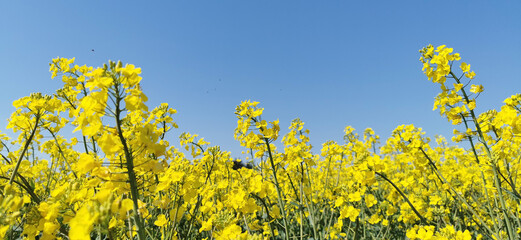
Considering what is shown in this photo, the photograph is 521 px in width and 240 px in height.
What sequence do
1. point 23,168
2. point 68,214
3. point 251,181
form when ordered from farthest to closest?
point 23,168 < point 251,181 < point 68,214

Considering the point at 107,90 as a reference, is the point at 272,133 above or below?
above

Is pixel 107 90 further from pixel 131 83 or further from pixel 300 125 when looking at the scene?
pixel 300 125

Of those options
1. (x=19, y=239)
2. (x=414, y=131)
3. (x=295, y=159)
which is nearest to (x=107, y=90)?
(x=295, y=159)

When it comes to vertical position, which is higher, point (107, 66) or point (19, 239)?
point (107, 66)

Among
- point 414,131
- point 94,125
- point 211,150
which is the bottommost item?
point 94,125

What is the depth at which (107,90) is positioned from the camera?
3.82ft

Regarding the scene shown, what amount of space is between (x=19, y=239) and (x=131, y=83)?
354 centimetres

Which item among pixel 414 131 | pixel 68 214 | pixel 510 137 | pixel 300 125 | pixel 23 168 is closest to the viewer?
pixel 68 214

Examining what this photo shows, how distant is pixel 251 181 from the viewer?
2.73 meters

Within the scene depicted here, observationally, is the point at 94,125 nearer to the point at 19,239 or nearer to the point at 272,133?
the point at 272,133

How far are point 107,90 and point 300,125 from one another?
3.13m

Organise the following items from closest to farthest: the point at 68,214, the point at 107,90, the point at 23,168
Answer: the point at 107,90 < the point at 68,214 < the point at 23,168

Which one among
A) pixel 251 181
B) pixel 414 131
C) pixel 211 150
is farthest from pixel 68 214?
pixel 414 131

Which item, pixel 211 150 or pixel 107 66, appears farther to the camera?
pixel 211 150
